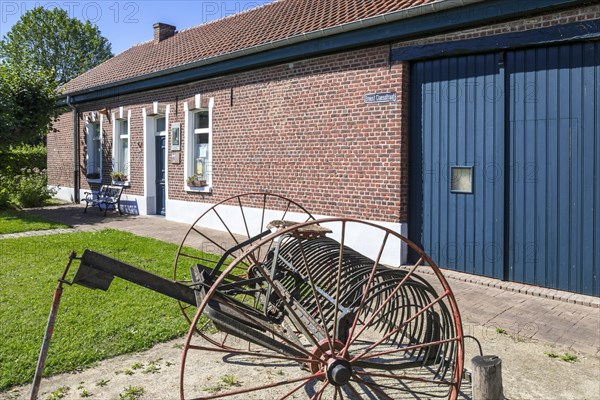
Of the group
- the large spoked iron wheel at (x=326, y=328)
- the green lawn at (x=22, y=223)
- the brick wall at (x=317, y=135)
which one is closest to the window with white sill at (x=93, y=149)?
the green lawn at (x=22, y=223)

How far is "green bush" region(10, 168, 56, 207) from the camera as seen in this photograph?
15.6 metres

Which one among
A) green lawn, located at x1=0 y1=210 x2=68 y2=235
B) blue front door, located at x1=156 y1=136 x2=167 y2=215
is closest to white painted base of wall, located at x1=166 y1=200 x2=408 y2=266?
blue front door, located at x1=156 y1=136 x2=167 y2=215

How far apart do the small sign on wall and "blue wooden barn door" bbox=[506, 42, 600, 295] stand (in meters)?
1.78

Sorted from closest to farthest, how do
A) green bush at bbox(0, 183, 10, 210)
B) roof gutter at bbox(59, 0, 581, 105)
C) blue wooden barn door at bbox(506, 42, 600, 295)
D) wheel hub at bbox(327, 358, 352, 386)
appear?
wheel hub at bbox(327, 358, 352, 386)
blue wooden barn door at bbox(506, 42, 600, 295)
roof gutter at bbox(59, 0, 581, 105)
green bush at bbox(0, 183, 10, 210)

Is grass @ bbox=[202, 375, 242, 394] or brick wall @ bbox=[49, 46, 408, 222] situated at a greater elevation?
brick wall @ bbox=[49, 46, 408, 222]

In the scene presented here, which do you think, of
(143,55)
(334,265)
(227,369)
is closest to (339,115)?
(334,265)

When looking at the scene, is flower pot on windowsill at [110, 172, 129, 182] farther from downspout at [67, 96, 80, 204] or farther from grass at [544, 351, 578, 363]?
grass at [544, 351, 578, 363]

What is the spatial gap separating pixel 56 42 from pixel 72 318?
4279 cm

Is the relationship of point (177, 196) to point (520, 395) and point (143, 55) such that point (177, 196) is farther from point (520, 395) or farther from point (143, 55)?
point (520, 395)

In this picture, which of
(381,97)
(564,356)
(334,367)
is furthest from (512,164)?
(334,367)

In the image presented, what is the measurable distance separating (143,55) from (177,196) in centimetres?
650

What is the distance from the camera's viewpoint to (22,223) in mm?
11578

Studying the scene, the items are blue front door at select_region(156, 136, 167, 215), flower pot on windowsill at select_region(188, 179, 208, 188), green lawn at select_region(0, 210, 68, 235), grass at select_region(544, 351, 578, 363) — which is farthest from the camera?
blue front door at select_region(156, 136, 167, 215)

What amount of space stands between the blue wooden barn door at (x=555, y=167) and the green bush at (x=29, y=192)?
566 inches
